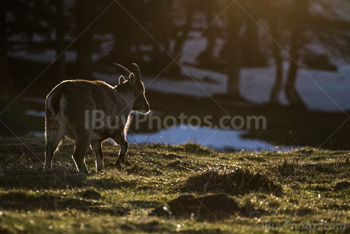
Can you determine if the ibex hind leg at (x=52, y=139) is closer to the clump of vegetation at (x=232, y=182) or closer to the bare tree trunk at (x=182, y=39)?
the clump of vegetation at (x=232, y=182)

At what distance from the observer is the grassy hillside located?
6250mm

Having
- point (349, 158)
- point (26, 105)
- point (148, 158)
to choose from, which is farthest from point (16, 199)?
point (26, 105)

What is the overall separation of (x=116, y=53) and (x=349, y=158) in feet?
125

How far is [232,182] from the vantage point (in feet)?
30.0

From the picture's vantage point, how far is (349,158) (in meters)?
12.8

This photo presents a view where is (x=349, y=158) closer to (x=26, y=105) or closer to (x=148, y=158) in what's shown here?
(x=148, y=158)

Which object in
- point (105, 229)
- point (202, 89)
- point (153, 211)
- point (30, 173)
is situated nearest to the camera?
point (105, 229)

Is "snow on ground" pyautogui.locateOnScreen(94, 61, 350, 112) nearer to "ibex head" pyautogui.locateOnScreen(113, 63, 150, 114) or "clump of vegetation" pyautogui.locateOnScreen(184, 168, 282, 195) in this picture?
"ibex head" pyautogui.locateOnScreen(113, 63, 150, 114)

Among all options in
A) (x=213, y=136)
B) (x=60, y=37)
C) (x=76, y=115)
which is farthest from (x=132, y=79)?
(x=60, y=37)

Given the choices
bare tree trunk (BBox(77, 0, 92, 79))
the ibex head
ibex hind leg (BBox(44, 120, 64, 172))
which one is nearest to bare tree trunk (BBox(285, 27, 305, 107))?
bare tree trunk (BBox(77, 0, 92, 79))

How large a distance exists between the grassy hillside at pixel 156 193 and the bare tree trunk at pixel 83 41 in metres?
26.5

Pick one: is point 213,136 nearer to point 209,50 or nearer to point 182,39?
point 182,39

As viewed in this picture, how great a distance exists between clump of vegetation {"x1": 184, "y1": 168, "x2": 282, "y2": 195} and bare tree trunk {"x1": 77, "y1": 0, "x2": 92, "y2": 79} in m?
31.4

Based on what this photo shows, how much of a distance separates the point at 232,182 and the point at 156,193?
1.50 m
